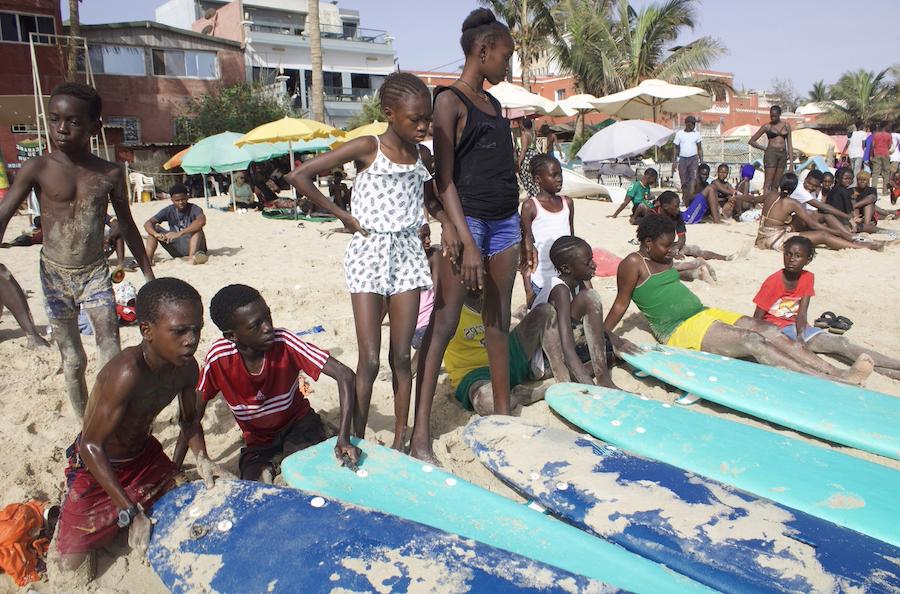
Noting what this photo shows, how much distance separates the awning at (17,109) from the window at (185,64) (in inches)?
333

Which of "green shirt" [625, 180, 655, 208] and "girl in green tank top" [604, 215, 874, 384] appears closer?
"girl in green tank top" [604, 215, 874, 384]

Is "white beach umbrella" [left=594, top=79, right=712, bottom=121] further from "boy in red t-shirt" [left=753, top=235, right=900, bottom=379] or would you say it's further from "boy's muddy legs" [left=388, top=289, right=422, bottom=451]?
"boy's muddy legs" [left=388, top=289, right=422, bottom=451]

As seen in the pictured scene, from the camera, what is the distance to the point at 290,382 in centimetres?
294

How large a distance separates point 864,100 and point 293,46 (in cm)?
2877

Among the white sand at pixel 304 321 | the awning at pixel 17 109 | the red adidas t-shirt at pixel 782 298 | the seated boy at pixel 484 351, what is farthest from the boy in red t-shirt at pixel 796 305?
the awning at pixel 17 109

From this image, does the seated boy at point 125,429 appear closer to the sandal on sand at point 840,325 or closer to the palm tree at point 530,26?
the sandal on sand at point 840,325

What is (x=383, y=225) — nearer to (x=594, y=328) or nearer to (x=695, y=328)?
(x=594, y=328)

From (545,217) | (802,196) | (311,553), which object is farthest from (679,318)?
(802,196)

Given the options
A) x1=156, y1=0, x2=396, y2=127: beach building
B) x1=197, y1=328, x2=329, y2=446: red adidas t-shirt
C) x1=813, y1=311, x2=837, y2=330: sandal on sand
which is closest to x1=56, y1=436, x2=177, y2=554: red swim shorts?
x1=197, y1=328, x2=329, y2=446: red adidas t-shirt

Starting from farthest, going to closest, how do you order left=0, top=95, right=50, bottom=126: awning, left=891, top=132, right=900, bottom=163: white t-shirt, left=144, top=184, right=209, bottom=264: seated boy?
left=0, top=95, right=50, bottom=126: awning → left=891, top=132, right=900, bottom=163: white t-shirt → left=144, top=184, right=209, bottom=264: seated boy

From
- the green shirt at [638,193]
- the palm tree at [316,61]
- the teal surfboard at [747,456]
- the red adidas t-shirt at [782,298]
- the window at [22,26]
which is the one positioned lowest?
the teal surfboard at [747,456]

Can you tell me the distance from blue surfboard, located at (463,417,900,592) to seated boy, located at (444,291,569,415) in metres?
0.64

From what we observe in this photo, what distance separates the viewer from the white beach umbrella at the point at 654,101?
14844 millimetres

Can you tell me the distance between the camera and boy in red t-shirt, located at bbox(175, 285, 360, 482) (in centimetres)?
267
